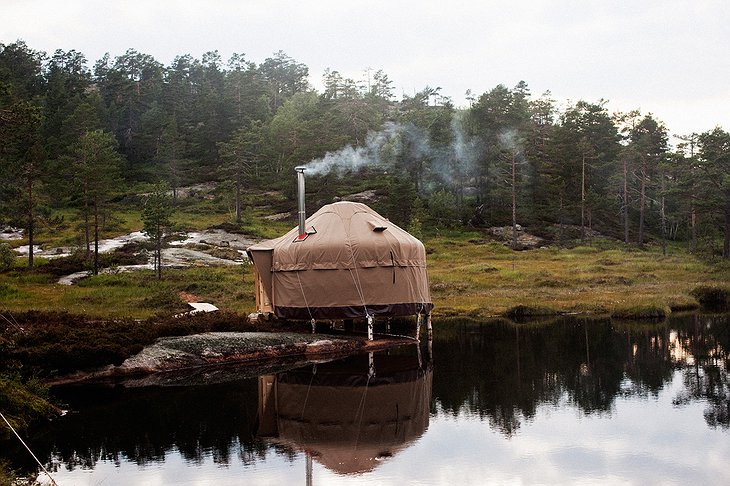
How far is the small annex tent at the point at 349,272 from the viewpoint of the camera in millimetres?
25219

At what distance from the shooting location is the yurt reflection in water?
13.2m

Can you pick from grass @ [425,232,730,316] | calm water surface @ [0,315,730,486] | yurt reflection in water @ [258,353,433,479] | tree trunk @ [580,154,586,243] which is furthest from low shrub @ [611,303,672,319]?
tree trunk @ [580,154,586,243]

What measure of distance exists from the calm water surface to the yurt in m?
2.62

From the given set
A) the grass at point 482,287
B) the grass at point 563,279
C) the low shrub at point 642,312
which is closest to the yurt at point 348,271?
the grass at point 482,287

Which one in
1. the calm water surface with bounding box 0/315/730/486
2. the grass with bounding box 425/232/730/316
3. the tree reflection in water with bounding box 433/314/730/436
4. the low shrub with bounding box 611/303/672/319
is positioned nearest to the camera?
the calm water surface with bounding box 0/315/730/486

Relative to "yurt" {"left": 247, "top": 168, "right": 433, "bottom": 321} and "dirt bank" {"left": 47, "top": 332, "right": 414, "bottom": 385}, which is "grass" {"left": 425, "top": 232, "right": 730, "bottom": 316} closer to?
"yurt" {"left": 247, "top": 168, "right": 433, "bottom": 321}

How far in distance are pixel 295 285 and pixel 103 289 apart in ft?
53.9

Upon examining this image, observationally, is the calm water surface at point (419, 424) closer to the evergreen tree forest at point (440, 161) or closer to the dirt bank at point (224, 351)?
the dirt bank at point (224, 351)

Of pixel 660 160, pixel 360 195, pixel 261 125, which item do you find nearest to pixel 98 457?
pixel 360 195

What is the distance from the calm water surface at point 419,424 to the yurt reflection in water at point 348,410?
48 mm

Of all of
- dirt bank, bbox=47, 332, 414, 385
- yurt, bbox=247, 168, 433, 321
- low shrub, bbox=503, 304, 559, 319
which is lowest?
low shrub, bbox=503, 304, 559, 319

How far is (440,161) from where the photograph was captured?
74.0m

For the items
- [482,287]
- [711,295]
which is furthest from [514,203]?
[711,295]

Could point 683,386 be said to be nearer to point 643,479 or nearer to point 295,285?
point 643,479
